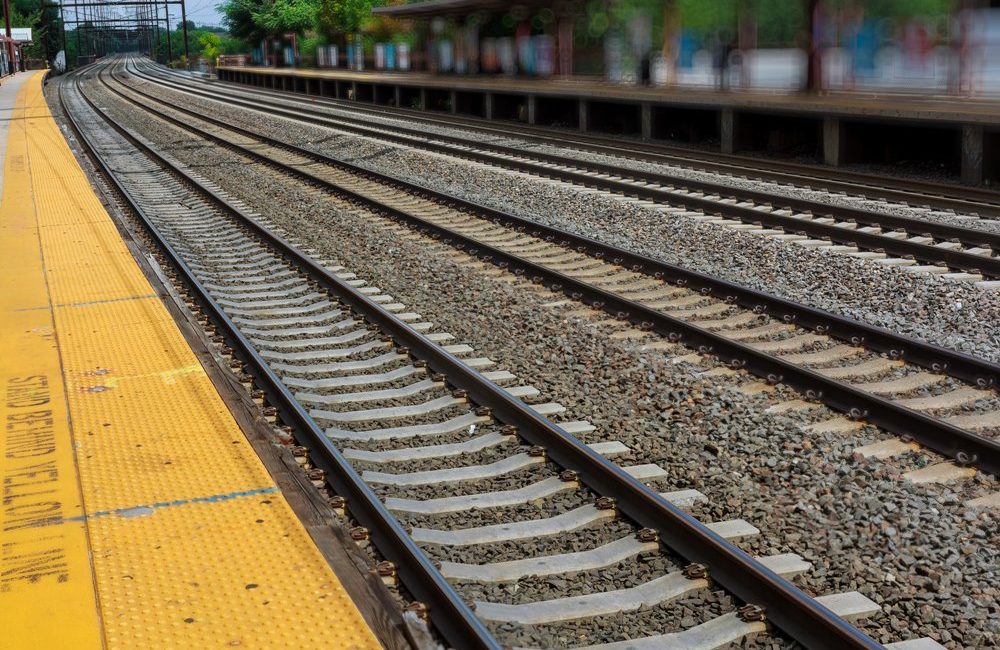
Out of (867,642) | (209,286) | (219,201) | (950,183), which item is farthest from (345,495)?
A: (950,183)

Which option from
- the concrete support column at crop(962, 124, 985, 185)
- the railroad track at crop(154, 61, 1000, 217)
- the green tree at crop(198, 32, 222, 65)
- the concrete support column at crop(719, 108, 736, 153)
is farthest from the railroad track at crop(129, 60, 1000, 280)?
the green tree at crop(198, 32, 222, 65)

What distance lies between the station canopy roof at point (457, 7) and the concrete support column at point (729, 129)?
10.8m

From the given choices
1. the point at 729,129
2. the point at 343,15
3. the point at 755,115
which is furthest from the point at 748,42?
the point at 343,15

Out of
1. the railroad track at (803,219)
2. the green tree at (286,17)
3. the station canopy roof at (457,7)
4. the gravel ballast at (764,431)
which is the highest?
the green tree at (286,17)

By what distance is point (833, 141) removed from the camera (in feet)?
55.6

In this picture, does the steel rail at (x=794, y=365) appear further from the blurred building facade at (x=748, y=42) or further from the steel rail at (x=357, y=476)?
the blurred building facade at (x=748, y=42)

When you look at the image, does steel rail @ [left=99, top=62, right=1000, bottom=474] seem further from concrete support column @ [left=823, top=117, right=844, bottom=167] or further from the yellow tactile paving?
concrete support column @ [left=823, top=117, right=844, bottom=167]

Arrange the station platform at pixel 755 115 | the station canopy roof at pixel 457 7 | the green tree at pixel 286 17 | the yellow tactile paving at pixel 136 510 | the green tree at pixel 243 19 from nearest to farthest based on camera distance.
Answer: the yellow tactile paving at pixel 136 510
the station platform at pixel 755 115
the station canopy roof at pixel 457 7
the green tree at pixel 286 17
the green tree at pixel 243 19

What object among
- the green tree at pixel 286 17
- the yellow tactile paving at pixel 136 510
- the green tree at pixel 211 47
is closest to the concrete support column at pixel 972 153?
the yellow tactile paving at pixel 136 510

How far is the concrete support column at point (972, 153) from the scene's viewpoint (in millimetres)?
14227

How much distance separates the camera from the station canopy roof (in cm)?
3022

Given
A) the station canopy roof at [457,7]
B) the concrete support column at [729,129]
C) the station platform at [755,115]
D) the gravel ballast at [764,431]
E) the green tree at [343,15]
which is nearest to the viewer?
the gravel ballast at [764,431]

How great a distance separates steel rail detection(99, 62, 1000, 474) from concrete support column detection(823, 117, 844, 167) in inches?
286

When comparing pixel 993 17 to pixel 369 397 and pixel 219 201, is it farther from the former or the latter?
pixel 369 397
